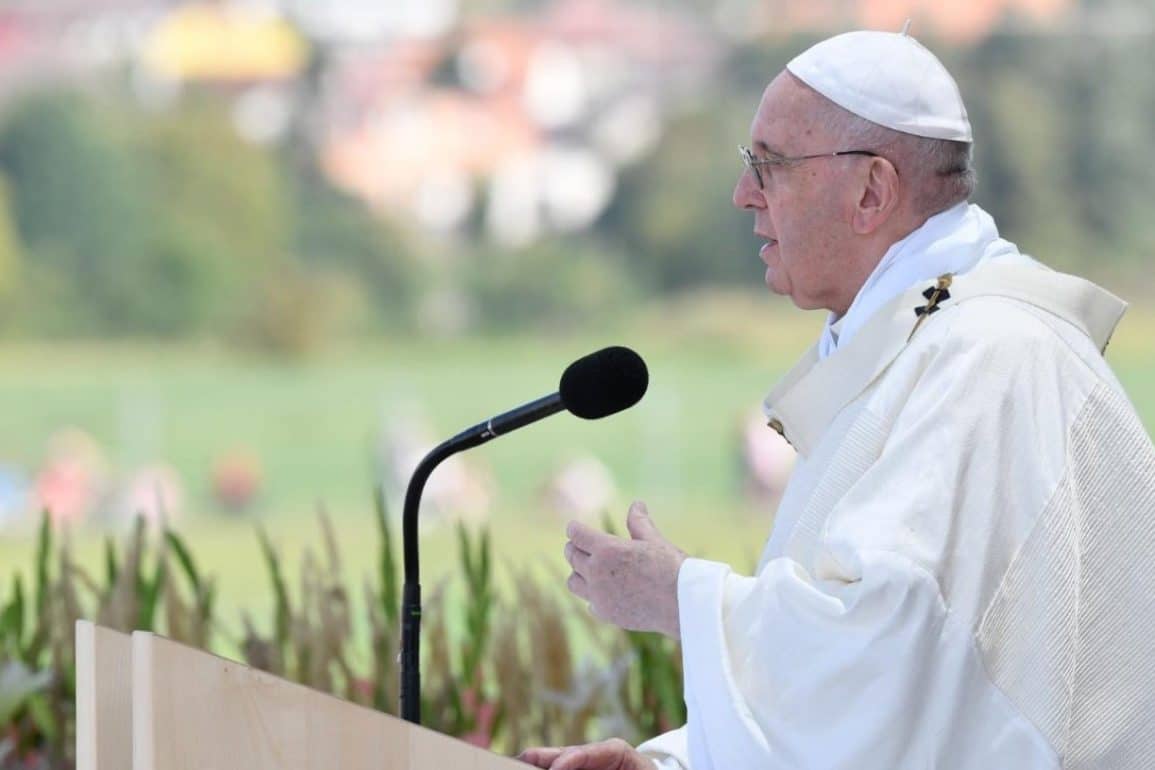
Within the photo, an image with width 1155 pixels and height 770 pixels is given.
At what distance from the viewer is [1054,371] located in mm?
1635

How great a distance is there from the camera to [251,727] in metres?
1.31

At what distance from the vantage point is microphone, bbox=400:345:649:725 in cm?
158

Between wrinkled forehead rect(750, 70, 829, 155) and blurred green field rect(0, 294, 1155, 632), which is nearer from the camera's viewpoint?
wrinkled forehead rect(750, 70, 829, 155)

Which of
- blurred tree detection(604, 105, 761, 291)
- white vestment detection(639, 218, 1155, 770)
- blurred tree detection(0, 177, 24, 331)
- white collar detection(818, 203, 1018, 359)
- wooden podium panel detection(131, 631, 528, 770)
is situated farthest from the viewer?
blurred tree detection(0, 177, 24, 331)

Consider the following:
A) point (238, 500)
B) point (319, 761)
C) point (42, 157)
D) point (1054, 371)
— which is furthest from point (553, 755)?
point (42, 157)

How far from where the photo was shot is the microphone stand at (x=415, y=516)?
5.17 feet

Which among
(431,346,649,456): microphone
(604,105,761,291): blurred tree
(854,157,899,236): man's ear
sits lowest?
(431,346,649,456): microphone

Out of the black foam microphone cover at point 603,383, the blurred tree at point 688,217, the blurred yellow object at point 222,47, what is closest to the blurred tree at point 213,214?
the blurred yellow object at point 222,47

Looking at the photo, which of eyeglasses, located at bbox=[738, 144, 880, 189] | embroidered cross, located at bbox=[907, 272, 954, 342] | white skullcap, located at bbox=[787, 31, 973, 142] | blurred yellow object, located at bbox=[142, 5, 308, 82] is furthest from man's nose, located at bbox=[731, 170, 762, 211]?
blurred yellow object, located at bbox=[142, 5, 308, 82]

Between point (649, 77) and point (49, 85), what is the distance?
4234 millimetres

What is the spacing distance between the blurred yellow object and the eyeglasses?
11690 mm

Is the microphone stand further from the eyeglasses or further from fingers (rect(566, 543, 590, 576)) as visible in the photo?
the eyeglasses

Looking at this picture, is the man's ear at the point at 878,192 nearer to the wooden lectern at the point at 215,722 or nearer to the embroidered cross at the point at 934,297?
the embroidered cross at the point at 934,297

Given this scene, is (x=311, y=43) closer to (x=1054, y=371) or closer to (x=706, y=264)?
(x=706, y=264)
